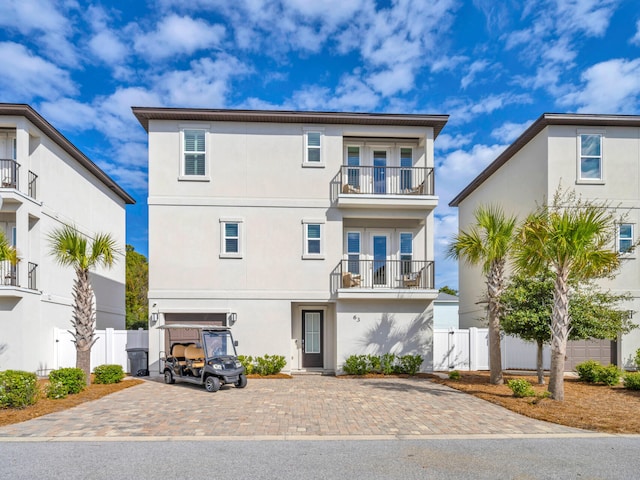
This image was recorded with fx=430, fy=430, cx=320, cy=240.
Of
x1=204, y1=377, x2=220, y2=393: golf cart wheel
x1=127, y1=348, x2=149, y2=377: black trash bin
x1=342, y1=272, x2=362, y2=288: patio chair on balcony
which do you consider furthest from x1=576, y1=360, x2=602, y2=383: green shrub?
x1=127, y1=348, x2=149, y2=377: black trash bin

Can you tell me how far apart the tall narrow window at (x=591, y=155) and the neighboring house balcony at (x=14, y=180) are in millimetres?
20662

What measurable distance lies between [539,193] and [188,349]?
14282 millimetres

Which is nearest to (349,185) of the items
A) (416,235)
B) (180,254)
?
(416,235)

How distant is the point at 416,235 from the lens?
17.0 metres

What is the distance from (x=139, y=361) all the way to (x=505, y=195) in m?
16.9

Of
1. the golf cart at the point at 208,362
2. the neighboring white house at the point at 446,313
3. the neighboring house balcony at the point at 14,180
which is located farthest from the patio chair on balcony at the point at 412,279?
the neighboring house balcony at the point at 14,180

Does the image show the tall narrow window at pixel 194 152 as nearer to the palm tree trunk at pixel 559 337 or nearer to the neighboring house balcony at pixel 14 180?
the neighboring house balcony at pixel 14 180

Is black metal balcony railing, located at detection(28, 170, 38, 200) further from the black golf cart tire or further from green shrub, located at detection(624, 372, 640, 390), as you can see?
green shrub, located at detection(624, 372, 640, 390)

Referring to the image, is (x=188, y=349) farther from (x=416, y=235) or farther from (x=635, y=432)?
(x=635, y=432)

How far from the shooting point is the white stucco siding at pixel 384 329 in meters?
15.7

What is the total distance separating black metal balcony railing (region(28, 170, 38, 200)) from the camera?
1566 cm

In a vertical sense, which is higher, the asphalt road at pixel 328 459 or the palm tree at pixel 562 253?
the palm tree at pixel 562 253

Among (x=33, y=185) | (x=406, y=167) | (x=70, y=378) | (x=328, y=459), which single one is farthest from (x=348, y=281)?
(x=33, y=185)

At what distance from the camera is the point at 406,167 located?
1612cm
